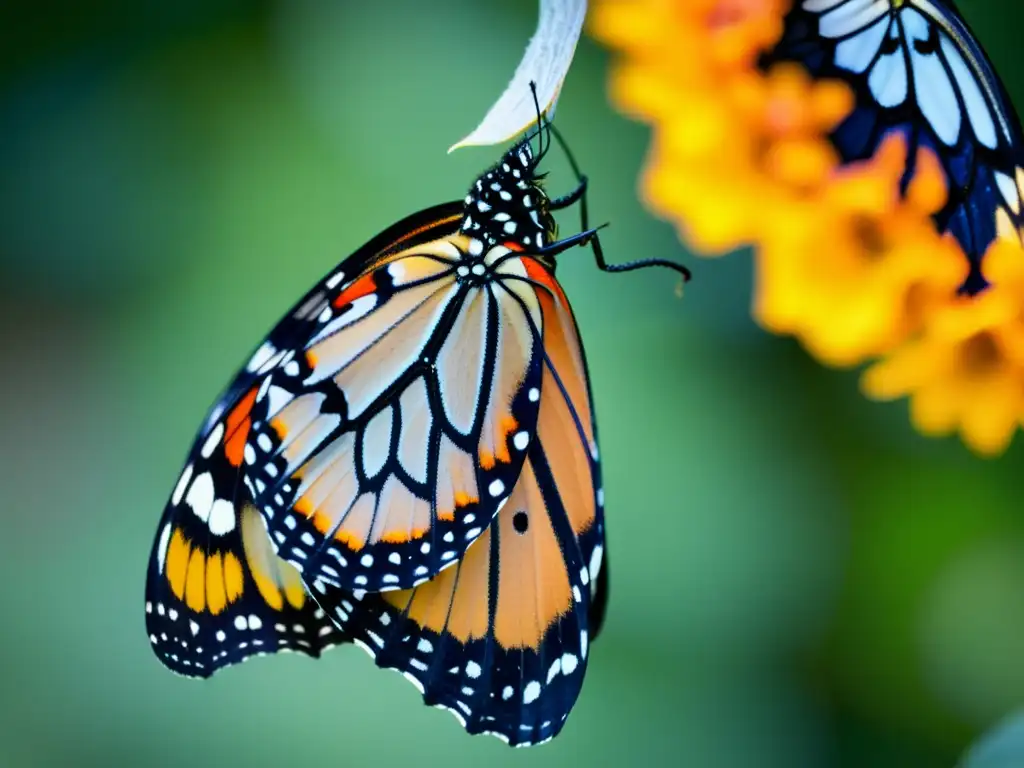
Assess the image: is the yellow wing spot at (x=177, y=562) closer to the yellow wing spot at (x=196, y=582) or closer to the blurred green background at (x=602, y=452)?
the yellow wing spot at (x=196, y=582)

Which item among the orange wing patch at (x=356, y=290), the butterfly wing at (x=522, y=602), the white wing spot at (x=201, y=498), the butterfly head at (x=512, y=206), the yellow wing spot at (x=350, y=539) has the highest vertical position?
the butterfly head at (x=512, y=206)

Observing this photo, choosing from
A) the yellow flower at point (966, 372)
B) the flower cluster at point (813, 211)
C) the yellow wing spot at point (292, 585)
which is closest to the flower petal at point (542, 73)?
the flower cluster at point (813, 211)

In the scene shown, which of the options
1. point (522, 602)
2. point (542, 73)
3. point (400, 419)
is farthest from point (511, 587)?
point (542, 73)

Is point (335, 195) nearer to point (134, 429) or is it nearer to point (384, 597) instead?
point (134, 429)

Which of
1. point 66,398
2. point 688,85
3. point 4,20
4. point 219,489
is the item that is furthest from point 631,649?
point 4,20

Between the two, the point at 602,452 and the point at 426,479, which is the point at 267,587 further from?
the point at 602,452

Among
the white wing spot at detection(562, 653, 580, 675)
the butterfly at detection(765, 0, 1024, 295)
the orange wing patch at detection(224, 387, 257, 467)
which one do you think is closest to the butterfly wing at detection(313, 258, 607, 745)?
the white wing spot at detection(562, 653, 580, 675)
